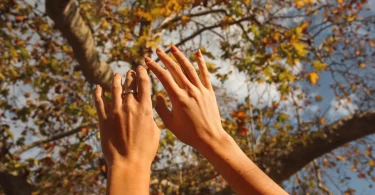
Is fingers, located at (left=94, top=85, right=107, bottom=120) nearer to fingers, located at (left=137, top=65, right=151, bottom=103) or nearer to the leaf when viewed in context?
fingers, located at (left=137, top=65, right=151, bottom=103)

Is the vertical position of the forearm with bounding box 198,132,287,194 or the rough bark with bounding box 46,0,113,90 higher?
the rough bark with bounding box 46,0,113,90

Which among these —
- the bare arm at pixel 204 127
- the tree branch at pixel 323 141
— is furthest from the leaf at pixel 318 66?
the bare arm at pixel 204 127

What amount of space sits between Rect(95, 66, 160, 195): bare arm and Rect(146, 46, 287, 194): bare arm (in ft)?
0.26

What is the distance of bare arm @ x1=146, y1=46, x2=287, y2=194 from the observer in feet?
3.41

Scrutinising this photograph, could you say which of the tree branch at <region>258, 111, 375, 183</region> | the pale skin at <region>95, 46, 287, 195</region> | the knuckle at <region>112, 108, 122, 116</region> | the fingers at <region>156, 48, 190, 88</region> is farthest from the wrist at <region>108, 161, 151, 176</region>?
the tree branch at <region>258, 111, 375, 183</region>

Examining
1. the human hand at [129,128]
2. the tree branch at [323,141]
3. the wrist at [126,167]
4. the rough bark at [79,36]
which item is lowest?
the wrist at [126,167]

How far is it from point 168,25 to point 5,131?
3424 millimetres

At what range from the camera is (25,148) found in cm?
644

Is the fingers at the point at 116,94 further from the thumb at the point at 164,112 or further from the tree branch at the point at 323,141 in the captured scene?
the tree branch at the point at 323,141

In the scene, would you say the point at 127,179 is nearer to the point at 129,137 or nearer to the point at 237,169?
the point at 129,137

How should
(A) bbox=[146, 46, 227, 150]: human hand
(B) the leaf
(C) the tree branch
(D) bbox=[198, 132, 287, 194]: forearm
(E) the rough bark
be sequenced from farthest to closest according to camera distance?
(B) the leaf
(C) the tree branch
(E) the rough bark
(A) bbox=[146, 46, 227, 150]: human hand
(D) bbox=[198, 132, 287, 194]: forearm

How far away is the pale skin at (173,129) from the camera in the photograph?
3.42ft

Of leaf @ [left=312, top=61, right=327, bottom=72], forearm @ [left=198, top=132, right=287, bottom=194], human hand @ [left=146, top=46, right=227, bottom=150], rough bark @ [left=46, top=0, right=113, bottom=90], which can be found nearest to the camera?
forearm @ [left=198, top=132, right=287, bottom=194]

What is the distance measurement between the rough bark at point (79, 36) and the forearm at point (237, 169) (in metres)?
3.21
